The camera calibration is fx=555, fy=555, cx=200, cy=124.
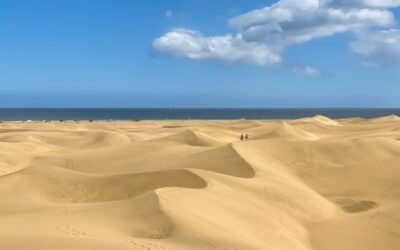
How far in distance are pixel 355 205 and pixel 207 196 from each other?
5517mm

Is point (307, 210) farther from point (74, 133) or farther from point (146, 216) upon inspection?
point (74, 133)

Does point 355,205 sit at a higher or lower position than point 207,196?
lower

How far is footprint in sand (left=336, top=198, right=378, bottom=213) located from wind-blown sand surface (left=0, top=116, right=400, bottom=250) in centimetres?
3

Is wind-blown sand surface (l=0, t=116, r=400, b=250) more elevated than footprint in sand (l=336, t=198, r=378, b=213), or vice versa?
wind-blown sand surface (l=0, t=116, r=400, b=250)

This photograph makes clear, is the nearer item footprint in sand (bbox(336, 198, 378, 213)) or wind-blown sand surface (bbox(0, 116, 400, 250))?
wind-blown sand surface (bbox(0, 116, 400, 250))

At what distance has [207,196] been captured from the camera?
13.4 m

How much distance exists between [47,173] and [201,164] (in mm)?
5473

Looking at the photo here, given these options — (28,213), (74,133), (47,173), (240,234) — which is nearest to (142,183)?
(47,173)

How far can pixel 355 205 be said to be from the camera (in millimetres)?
16547

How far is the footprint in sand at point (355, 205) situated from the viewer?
16.1 m

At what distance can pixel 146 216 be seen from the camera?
35.3ft

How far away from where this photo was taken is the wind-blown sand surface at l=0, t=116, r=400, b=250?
9.85 m

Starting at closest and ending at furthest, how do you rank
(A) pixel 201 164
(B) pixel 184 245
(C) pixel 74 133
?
(B) pixel 184 245, (A) pixel 201 164, (C) pixel 74 133

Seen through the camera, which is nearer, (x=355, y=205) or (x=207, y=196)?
(x=207, y=196)
